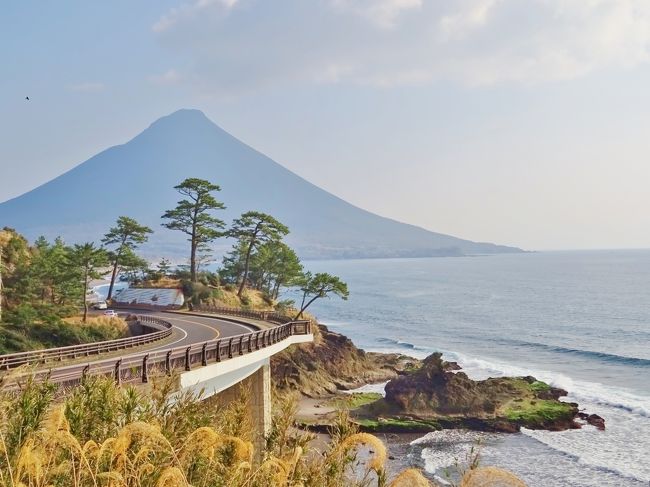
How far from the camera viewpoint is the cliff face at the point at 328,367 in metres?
48.0

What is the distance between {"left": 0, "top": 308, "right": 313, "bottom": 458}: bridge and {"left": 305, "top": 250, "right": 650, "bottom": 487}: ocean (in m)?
8.54

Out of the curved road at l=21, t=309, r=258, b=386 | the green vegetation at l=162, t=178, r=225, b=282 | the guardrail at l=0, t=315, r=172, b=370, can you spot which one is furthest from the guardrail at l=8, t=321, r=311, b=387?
→ the green vegetation at l=162, t=178, r=225, b=282

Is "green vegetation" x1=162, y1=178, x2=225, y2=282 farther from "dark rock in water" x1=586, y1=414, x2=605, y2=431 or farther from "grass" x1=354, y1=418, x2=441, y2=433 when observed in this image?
"dark rock in water" x1=586, y1=414, x2=605, y2=431

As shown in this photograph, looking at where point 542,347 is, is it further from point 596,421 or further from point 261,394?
point 261,394

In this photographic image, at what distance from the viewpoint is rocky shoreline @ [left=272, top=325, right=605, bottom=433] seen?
39.6 m

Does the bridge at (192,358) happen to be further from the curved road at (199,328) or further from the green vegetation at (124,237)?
the green vegetation at (124,237)

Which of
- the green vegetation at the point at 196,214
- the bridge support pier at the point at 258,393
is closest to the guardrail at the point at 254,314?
the green vegetation at the point at 196,214

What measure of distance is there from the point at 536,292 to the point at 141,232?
350 ft

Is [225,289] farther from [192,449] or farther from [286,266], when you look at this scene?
[192,449]

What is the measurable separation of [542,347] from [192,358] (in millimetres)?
59233

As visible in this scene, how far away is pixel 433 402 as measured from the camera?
42.2 metres

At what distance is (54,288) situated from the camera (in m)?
41.5

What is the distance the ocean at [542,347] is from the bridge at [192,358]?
854cm

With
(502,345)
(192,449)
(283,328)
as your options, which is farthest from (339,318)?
(192,449)
